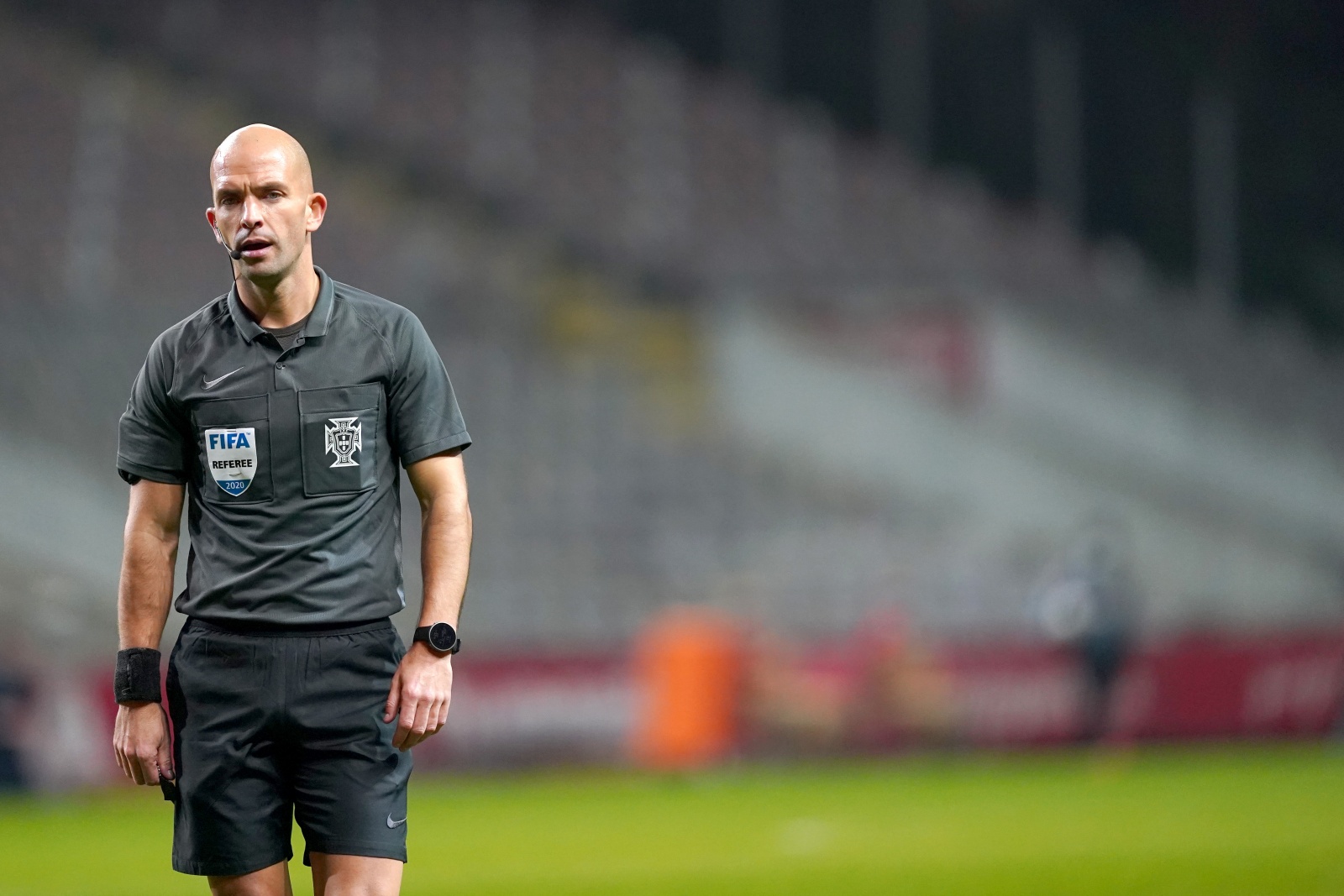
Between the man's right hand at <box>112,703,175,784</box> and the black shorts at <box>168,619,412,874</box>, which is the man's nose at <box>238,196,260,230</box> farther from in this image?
the man's right hand at <box>112,703,175,784</box>

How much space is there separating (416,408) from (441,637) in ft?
1.77

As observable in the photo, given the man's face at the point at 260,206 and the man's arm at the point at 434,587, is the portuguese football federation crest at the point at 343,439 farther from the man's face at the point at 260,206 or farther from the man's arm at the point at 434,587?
the man's face at the point at 260,206

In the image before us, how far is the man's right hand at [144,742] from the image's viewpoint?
13.5 ft

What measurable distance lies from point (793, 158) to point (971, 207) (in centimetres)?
Answer: 244

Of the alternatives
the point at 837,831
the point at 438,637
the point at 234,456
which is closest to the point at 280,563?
the point at 234,456

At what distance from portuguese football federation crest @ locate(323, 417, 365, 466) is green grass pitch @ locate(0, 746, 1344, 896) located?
4700 mm

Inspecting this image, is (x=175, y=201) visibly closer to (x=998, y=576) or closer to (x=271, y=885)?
(x=998, y=576)

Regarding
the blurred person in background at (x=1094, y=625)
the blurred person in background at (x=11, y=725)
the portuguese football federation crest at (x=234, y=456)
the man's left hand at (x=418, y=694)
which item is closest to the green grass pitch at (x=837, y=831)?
the blurred person in background at (x=11, y=725)

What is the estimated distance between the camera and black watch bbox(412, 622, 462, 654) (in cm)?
403

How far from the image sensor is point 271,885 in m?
4.10

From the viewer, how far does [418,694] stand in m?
4.03

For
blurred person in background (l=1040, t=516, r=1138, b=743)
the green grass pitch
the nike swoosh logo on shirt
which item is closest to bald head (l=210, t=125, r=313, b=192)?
the nike swoosh logo on shirt

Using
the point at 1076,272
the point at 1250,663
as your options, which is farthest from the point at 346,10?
the point at 1250,663

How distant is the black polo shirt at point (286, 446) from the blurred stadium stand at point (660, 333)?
14.0m
